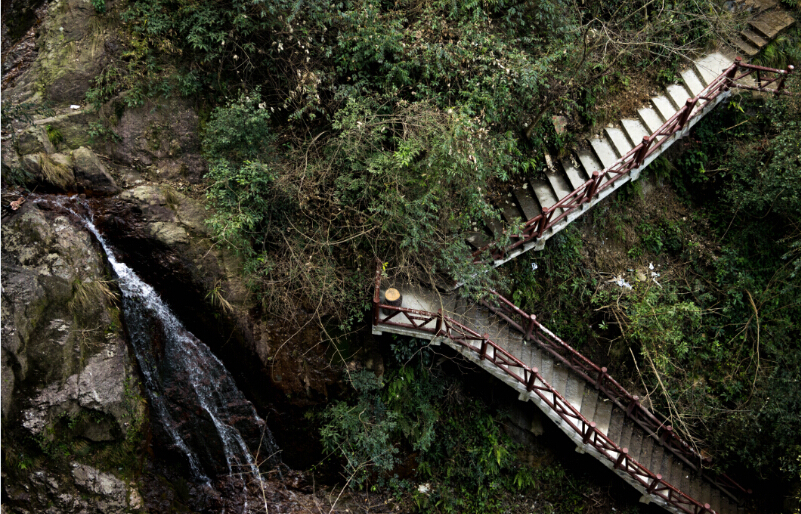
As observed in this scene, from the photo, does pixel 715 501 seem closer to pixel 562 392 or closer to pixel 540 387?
pixel 562 392

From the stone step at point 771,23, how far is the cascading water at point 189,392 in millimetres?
14121

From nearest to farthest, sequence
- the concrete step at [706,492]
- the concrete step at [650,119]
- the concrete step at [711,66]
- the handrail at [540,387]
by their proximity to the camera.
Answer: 1. the handrail at [540,387]
2. the concrete step at [706,492]
3. the concrete step at [650,119]
4. the concrete step at [711,66]

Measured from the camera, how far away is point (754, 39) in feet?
37.9

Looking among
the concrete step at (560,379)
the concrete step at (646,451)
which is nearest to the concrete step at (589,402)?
the concrete step at (560,379)

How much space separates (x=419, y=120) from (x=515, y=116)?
8.13ft

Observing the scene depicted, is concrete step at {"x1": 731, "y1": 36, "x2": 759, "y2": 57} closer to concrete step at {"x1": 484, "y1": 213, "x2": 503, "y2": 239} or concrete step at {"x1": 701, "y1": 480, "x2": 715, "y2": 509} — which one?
concrete step at {"x1": 484, "y1": 213, "x2": 503, "y2": 239}

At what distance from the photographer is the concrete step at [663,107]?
10.8 metres

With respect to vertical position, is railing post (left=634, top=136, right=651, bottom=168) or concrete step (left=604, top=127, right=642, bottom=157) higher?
concrete step (left=604, top=127, right=642, bottom=157)

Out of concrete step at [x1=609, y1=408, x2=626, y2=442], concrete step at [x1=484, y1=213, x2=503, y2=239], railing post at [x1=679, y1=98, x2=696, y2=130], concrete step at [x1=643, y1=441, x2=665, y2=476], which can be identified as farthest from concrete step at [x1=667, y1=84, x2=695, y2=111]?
concrete step at [x1=643, y1=441, x2=665, y2=476]

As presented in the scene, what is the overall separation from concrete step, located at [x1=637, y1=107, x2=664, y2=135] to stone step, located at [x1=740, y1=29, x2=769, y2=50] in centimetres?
323

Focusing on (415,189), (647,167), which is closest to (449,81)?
(415,189)

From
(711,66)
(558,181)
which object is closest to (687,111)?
(711,66)

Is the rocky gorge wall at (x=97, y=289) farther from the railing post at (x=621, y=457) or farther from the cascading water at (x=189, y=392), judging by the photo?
the railing post at (x=621, y=457)

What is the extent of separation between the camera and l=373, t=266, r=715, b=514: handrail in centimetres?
869
